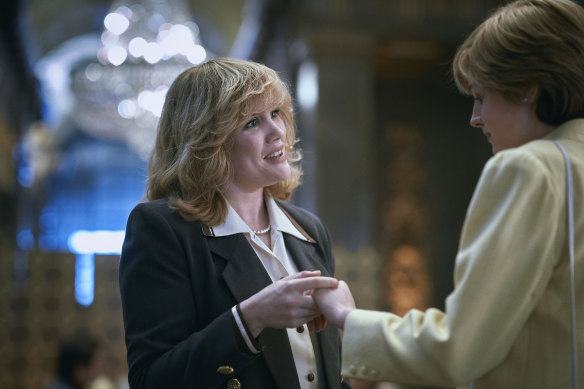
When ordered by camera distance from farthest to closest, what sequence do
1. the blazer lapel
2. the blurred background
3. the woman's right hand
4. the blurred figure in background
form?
the blurred background
the blurred figure in background
the blazer lapel
the woman's right hand

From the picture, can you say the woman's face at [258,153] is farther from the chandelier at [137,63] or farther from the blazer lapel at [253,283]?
the chandelier at [137,63]

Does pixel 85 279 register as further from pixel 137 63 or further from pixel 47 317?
pixel 137 63

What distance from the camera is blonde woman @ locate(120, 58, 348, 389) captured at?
7.01 ft

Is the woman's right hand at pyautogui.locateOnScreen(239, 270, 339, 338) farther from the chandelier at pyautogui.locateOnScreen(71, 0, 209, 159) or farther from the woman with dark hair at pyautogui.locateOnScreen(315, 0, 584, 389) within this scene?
the chandelier at pyautogui.locateOnScreen(71, 0, 209, 159)

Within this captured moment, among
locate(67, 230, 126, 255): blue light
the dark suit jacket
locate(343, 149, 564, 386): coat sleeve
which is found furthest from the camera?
locate(67, 230, 126, 255): blue light

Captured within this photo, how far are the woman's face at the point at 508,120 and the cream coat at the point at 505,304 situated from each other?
116 mm

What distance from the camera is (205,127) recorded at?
8.11ft

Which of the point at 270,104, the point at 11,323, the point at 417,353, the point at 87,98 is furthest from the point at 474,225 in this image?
the point at 87,98

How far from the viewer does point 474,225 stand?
5.72 ft

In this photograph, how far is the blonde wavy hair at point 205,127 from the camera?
2.46 m

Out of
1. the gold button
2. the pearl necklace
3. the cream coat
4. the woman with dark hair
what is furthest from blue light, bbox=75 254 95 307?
the cream coat

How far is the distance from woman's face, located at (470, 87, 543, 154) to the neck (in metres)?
1.04

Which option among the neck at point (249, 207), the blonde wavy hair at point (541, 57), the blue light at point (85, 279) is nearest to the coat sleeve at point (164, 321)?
the neck at point (249, 207)

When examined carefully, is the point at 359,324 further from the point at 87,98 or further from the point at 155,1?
the point at 87,98
